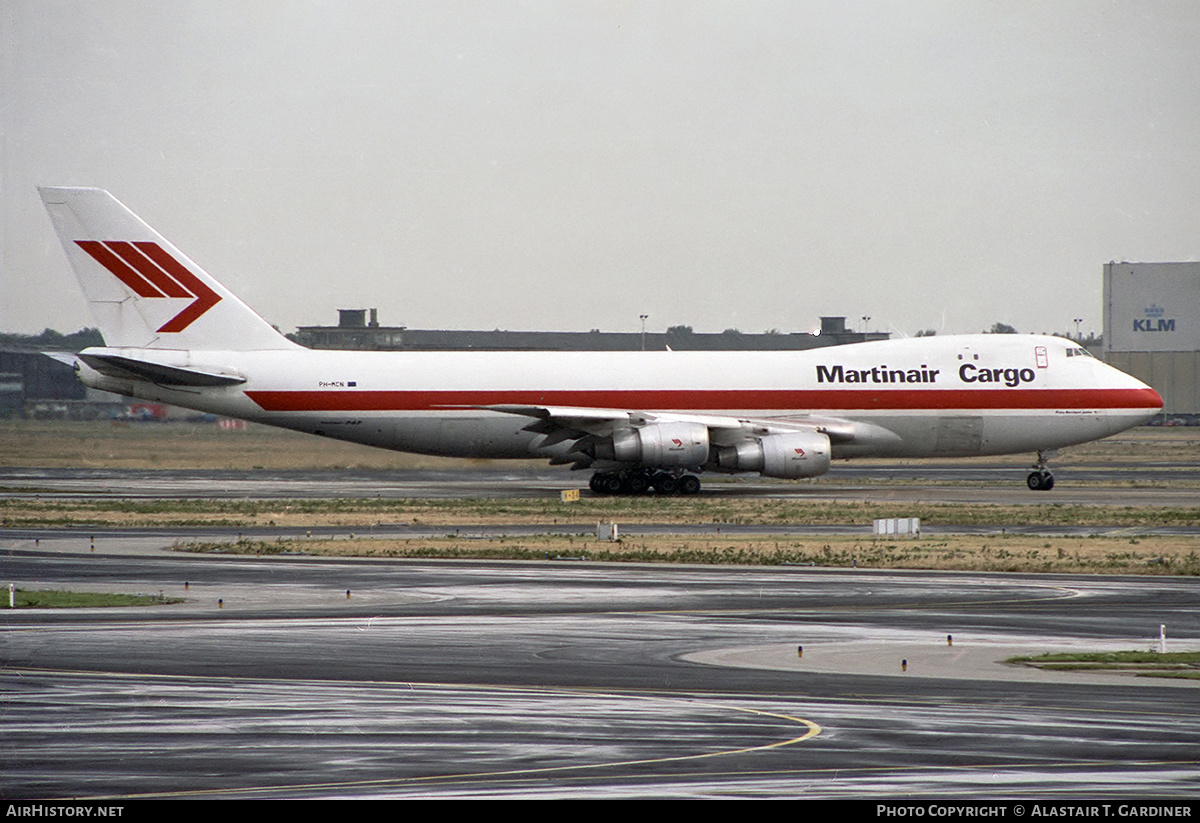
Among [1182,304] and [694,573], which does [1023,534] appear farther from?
[1182,304]

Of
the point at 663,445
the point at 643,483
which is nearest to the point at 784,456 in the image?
the point at 663,445

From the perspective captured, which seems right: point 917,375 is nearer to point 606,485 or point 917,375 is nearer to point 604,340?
point 606,485

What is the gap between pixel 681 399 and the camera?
54438 mm

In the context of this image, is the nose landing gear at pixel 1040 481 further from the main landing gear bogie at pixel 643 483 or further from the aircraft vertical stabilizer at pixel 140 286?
the aircraft vertical stabilizer at pixel 140 286

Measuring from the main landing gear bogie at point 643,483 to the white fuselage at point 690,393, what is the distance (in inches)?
85.7

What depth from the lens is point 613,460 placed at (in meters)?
52.2

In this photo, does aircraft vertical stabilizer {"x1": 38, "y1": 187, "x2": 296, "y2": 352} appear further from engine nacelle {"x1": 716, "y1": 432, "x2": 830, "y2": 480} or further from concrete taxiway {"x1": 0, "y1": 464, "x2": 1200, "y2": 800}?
concrete taxiway {"x1": 0, "y1": 464, "x2": 1200, "y2": 800}

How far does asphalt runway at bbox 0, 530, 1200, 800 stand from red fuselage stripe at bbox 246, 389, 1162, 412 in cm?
2378

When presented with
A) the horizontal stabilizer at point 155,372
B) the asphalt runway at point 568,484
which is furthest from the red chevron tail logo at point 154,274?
the asphalt runway at point 568,484

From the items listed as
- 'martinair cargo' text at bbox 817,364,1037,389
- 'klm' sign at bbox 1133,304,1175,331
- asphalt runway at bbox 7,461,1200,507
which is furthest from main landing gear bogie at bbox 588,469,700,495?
'klm' sign at bbox 1133,304,1175,331

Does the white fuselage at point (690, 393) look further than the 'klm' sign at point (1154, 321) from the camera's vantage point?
No

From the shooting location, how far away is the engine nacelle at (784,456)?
169ft

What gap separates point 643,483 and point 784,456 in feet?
17.7
